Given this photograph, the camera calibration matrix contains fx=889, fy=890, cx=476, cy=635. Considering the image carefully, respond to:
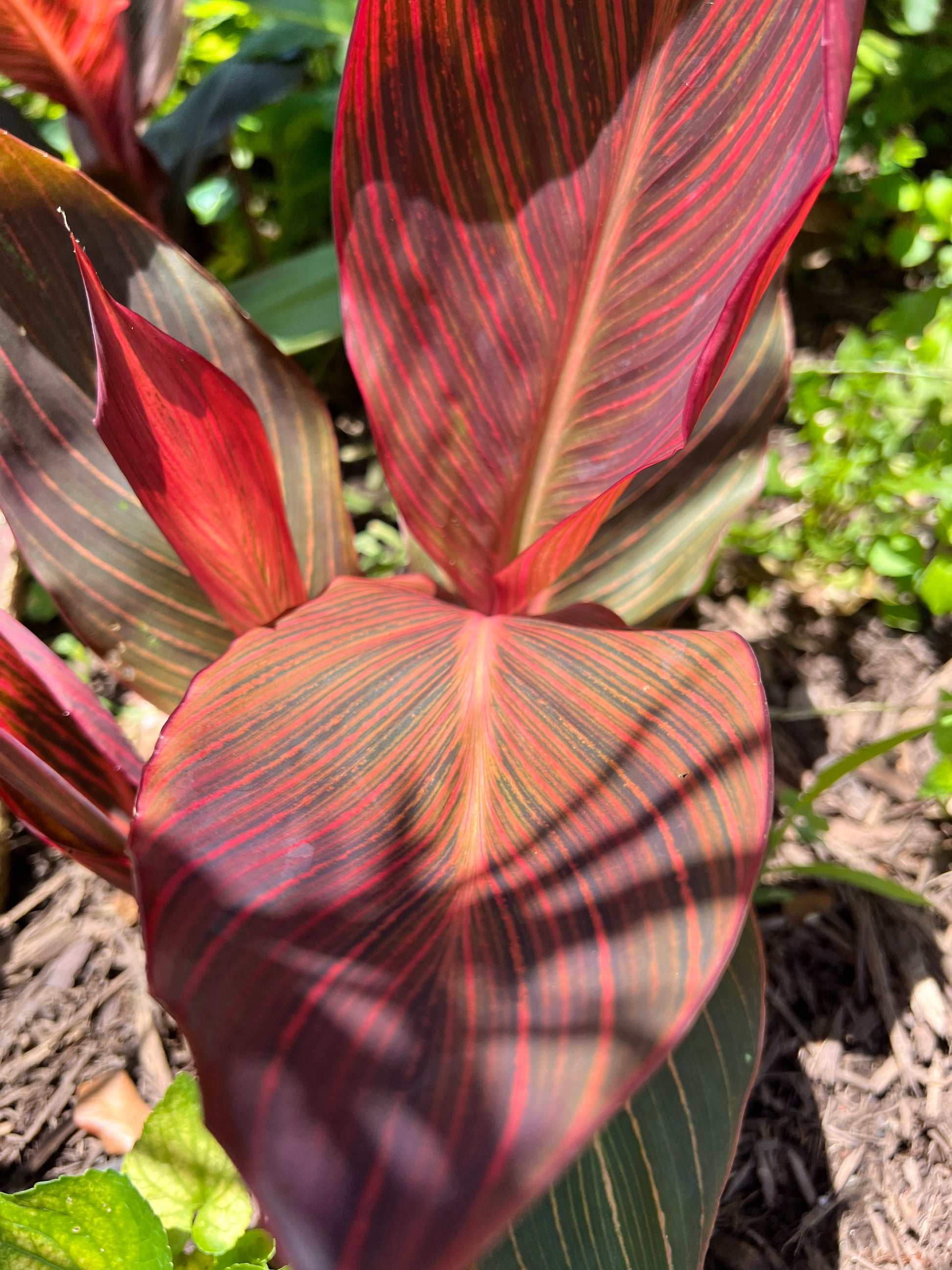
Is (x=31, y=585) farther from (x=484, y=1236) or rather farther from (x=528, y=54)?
(x=484, y=1236)

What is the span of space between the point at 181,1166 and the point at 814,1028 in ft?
2.08

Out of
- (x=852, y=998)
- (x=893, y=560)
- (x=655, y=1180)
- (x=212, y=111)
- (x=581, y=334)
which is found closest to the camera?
(x=655, y=1180)

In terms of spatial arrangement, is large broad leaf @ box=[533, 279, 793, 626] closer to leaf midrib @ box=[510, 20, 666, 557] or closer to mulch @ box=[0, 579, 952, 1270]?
leaf midrib @ box=[510, 20, 666, 557]

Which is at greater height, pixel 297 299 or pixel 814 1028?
pixel 297 299

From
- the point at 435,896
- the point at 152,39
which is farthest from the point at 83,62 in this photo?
the point at 435,896

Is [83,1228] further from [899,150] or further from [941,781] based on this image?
[899,150]

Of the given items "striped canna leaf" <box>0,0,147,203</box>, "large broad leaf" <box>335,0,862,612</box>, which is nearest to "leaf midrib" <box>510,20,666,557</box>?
"large broad leaf" <box>335,0,862,612</box>

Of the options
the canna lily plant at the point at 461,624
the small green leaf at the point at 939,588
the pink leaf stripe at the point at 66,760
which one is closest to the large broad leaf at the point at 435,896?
the canna lily plant at the point at 461,624

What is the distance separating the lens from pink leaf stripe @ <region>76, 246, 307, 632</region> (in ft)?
1.90

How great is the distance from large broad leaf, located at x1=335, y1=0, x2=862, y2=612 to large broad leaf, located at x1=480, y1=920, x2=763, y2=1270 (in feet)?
1.35

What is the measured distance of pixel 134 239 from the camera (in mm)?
768

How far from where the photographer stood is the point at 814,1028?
933 millimetres

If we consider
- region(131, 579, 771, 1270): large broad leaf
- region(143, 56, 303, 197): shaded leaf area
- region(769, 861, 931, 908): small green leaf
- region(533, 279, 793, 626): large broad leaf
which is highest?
region(143, 56, 303, 197): shaded leaf area

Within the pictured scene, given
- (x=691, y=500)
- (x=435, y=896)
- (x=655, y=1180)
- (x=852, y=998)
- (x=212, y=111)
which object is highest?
(x=212, y=111)
